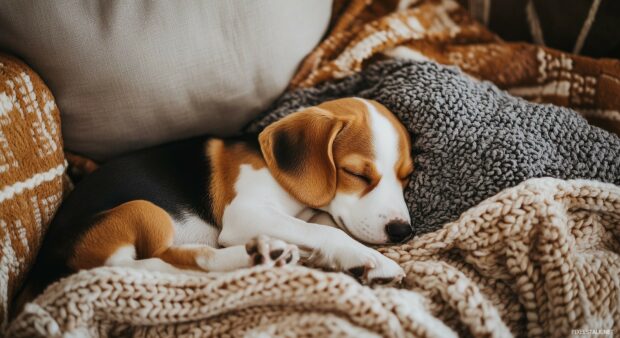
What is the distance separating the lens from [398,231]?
1465 millimetres

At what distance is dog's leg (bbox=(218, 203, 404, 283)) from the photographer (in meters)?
1.32

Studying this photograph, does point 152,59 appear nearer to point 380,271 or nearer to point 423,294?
point 380,271

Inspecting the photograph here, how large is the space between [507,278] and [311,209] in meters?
0.69

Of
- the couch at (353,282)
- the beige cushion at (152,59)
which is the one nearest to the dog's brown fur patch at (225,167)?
the beige cushion at (152,59)

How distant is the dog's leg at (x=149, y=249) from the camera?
1347 mm

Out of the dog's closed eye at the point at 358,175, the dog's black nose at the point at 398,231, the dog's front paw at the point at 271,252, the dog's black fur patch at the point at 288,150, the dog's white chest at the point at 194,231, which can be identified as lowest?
the dog's white chest at the point at 194,231

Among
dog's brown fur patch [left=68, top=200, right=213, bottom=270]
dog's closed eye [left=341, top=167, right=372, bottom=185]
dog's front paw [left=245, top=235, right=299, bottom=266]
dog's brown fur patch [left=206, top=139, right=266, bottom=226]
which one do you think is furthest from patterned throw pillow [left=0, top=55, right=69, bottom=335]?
dog's closed eye [left=341, top=167, right=372, bottom=185]

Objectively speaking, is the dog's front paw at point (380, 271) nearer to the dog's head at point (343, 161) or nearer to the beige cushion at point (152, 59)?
the dog's head at point (343, 161)

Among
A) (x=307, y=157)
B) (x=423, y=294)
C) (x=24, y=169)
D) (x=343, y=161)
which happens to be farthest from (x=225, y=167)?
(x=423, y=294)

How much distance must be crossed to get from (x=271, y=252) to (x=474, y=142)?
0.73 m

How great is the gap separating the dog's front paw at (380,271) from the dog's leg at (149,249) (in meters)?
0.20

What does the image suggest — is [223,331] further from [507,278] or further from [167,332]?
[507,278]

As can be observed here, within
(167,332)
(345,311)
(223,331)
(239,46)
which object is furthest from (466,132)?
(167,332)

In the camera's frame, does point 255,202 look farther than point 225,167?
No
